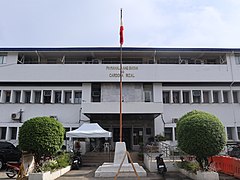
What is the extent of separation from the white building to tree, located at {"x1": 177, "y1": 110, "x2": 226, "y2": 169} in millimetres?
9954

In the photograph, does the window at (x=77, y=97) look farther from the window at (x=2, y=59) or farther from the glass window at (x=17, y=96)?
the window at (x=2, y=59)

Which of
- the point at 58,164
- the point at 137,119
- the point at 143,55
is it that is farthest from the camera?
the point at 143,55

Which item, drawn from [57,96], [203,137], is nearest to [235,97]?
[203,137]

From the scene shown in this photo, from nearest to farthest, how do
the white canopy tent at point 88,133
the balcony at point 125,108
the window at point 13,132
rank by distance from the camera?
the white canopy tent at point 88,133 < the balcony at point 125,108 < the window at point 13,132

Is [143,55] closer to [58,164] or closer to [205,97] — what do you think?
[205,97]

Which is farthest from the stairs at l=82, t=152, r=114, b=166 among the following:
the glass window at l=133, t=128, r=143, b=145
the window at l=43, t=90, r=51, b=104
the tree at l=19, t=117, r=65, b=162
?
the window at l=43, t=90, r=51, b=104

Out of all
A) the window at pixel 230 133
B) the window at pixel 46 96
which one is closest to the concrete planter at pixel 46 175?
the window at pixel 46 96

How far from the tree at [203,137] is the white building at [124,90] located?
9.95 meters

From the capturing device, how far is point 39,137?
9539mm

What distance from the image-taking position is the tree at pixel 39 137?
950cm

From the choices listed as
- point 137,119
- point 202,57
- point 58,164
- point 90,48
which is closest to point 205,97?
A: point 202,57

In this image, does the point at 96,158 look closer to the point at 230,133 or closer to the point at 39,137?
the point at 39,137

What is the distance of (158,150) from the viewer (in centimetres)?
1617

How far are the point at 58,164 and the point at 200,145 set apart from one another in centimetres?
693
